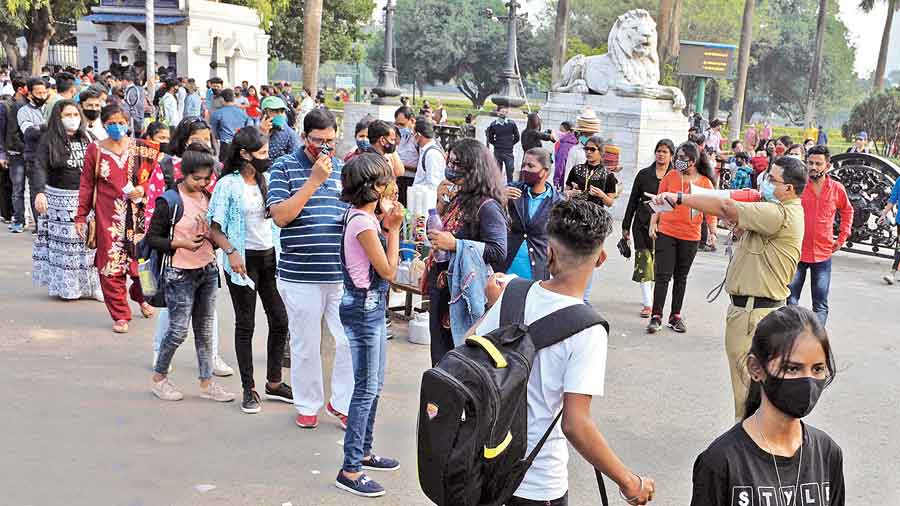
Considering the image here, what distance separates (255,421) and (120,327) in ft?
7.66

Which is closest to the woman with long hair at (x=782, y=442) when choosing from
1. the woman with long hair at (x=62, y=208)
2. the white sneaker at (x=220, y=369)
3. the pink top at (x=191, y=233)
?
the pink top at (x=191, y=233)

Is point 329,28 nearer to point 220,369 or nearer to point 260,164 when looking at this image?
point 220,369

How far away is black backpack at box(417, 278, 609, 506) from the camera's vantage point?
2.44 meters

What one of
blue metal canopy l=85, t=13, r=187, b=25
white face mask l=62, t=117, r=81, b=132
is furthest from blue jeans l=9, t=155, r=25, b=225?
blue metal canopy l=85, t=13, r=187, b=25

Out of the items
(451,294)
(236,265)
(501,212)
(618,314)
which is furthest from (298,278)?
(618,314)

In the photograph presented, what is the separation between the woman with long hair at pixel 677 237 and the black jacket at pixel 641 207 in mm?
232

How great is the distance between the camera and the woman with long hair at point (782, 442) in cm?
241

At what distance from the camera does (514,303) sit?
2840mm

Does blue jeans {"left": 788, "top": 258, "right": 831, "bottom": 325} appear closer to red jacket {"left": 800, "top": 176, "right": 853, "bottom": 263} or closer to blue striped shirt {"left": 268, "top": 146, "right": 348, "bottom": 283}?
red jacket {"left": 800, "top": 176, "right": 853, "bottom": 263}

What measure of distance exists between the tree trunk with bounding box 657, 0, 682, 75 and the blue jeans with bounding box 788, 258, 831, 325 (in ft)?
73.3

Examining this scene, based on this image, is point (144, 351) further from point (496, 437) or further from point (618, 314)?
point (496, 437)

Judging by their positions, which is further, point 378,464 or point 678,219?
point 678,219

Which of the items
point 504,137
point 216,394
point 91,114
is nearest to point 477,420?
point 216,394

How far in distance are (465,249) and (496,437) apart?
7.26 feet
